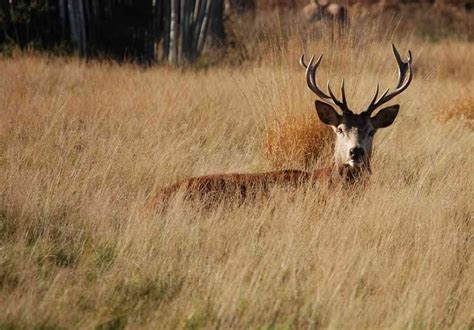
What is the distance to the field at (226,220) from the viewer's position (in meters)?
4.61

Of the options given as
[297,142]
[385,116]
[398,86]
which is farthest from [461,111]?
[385,116]

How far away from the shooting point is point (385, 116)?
7.43m

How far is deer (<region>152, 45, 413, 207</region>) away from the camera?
6426mm

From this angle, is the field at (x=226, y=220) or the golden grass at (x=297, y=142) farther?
the golden grass at (x=297, y=142)

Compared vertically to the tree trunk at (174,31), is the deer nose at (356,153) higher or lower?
higher

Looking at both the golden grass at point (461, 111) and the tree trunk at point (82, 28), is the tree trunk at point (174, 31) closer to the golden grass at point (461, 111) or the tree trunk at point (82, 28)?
the tree trunk at point (82, 28)

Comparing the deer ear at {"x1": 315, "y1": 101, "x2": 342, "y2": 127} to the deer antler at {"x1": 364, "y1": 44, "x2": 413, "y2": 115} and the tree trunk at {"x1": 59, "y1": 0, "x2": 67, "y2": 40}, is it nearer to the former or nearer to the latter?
the deer antler at {"x1": 364, "y1": 44, "x2": 413, "y2": 115}

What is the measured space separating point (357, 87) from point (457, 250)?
3.56m

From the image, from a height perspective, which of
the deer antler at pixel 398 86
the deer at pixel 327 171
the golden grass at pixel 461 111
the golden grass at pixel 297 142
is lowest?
the golden grass at pixel 461 111

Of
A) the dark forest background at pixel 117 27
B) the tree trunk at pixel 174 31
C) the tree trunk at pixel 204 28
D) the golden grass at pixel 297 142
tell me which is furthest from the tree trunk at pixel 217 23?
the golden grass at pixel 297 142

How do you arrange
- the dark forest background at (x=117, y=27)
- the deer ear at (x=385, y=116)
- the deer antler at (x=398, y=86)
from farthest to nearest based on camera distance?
the dark forest background at (x=117, y=27) → the deer ear at (x=385, y=116) → the deer antler at (x=398, y=86)

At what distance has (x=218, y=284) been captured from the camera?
4.80m

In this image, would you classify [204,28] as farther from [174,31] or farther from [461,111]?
[461,111]

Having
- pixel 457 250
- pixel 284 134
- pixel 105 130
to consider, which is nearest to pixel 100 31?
pixel 105 130
